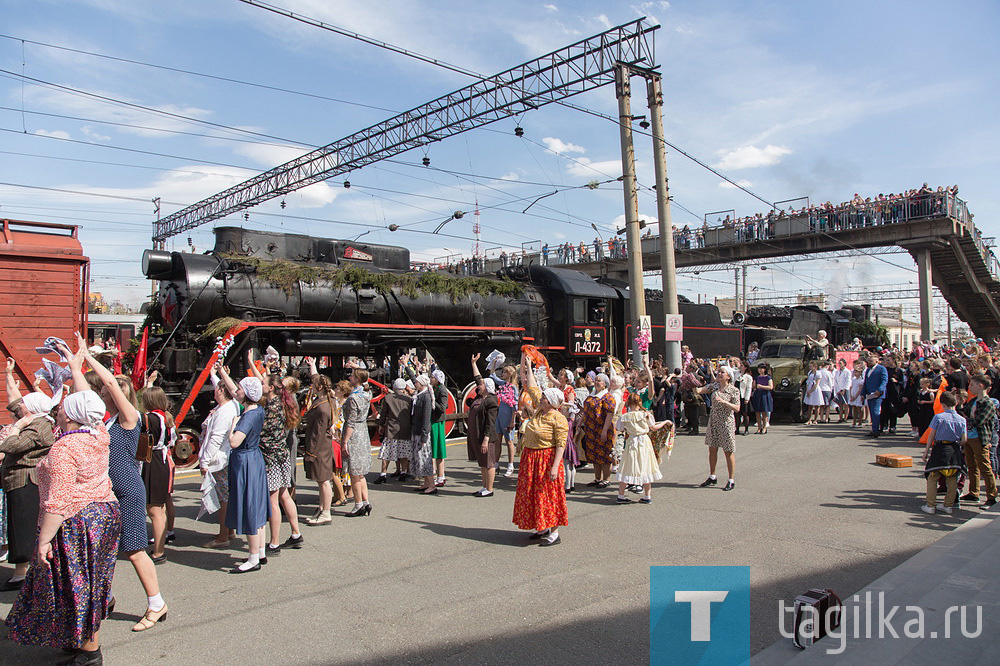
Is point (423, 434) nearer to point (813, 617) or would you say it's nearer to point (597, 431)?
point (597, 431)

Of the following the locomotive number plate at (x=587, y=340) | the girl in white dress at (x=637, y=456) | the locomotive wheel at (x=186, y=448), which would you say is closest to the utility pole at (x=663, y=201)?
the locomotive number plate at (x=587, y=340)

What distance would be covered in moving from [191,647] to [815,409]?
1639 cm

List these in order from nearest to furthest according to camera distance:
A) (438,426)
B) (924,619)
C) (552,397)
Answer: (924,619)
(552,397)
(438,426)

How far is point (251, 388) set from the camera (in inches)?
219

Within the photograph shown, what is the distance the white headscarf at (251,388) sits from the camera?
5551mm

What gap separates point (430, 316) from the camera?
13445 millimetres

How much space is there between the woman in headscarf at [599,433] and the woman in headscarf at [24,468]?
6.36m

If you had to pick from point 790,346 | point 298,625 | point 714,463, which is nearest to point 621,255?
point 790,346

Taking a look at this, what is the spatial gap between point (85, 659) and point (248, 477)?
6.09 feet

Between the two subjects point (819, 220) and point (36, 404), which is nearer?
point (36, 404)

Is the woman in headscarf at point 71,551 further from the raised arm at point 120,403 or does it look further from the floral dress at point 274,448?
the floral dress at point 274,448

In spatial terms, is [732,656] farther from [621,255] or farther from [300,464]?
[621,255]

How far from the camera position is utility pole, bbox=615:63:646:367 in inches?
573

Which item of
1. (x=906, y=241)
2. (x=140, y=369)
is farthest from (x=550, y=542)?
(x=906, y=241)
